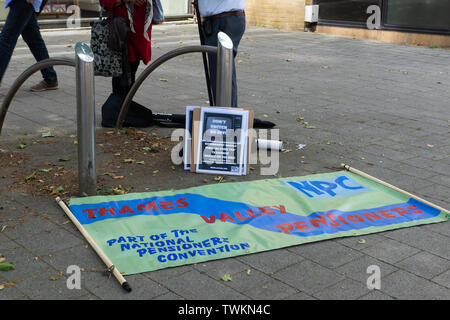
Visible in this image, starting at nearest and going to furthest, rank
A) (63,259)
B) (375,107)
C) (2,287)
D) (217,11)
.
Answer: (2,287), (63,259), (217,11), (375,107)

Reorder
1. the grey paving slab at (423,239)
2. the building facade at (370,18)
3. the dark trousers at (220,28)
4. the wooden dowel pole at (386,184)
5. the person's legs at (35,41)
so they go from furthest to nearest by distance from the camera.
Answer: the building facade at (370,18) < the person's legs at (35,41) < the dark trousers at (220,28) < the wooden dowel pole at (386,184) < the grey paving slab at (423,239)

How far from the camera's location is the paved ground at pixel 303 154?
10.6ft

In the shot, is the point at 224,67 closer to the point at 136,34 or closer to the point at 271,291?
the point at 136,34

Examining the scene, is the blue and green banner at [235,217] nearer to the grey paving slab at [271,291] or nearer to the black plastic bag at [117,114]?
the grey paving slab at [271,291]

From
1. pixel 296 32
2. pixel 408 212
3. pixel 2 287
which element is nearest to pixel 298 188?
pixel 408 212

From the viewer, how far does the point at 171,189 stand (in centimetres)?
454

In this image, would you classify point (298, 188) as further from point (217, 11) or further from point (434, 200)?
point (217, 11)

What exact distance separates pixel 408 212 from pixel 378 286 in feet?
3.61

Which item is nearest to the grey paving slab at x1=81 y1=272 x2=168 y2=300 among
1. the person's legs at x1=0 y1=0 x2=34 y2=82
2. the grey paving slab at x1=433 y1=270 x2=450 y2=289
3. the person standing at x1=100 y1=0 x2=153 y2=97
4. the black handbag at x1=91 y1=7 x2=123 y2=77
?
the grey paving slab at x1=433 y1=270 x2=450 y2=289

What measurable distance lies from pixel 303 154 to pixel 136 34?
1900mm

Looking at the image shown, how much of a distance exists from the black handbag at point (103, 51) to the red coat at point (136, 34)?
12 cm

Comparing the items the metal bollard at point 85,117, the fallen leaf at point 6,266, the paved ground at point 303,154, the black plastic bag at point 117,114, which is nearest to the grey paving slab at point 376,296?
the paved ground at point 303,154

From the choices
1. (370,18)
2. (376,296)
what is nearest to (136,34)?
(376,296)

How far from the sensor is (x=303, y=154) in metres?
5.46
